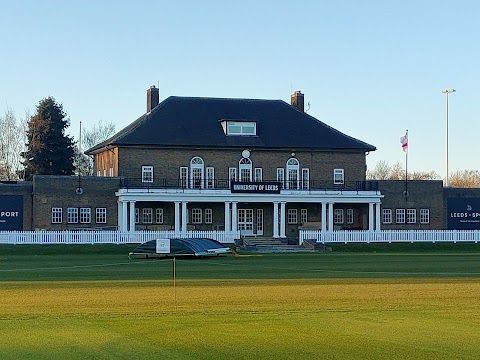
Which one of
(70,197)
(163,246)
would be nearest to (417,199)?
(70,197)

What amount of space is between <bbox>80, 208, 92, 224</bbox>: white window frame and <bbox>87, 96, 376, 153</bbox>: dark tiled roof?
506 cm

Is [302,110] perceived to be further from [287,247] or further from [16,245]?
[16,245]

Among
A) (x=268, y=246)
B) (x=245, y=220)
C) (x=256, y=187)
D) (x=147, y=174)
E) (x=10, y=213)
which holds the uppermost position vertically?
(x=147, y=174)

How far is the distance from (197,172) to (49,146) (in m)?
23.2

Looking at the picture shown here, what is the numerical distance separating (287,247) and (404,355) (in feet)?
144

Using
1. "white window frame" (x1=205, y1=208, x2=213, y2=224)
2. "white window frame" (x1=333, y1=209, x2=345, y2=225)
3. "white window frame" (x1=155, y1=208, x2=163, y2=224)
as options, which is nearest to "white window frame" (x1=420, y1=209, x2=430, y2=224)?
"white window frame" (x1=333, y1=209, x2=345, y2=225)

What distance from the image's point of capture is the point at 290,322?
17.9m

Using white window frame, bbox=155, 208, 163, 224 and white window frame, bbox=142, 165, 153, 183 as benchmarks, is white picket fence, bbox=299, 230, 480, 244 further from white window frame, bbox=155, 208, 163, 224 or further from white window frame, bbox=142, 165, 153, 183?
white window frame, bbox=142, 165, 153, 183

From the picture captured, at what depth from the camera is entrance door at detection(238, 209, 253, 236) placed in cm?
6669

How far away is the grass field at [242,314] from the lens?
14508mm

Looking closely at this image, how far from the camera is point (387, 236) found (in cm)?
6028

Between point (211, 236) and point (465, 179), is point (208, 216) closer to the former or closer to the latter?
point (211, 236)

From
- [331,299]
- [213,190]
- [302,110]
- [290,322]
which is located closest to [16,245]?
[213,190]

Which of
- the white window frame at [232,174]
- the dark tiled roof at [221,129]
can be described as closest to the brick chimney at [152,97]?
the dark tiled roof at [221,129]
